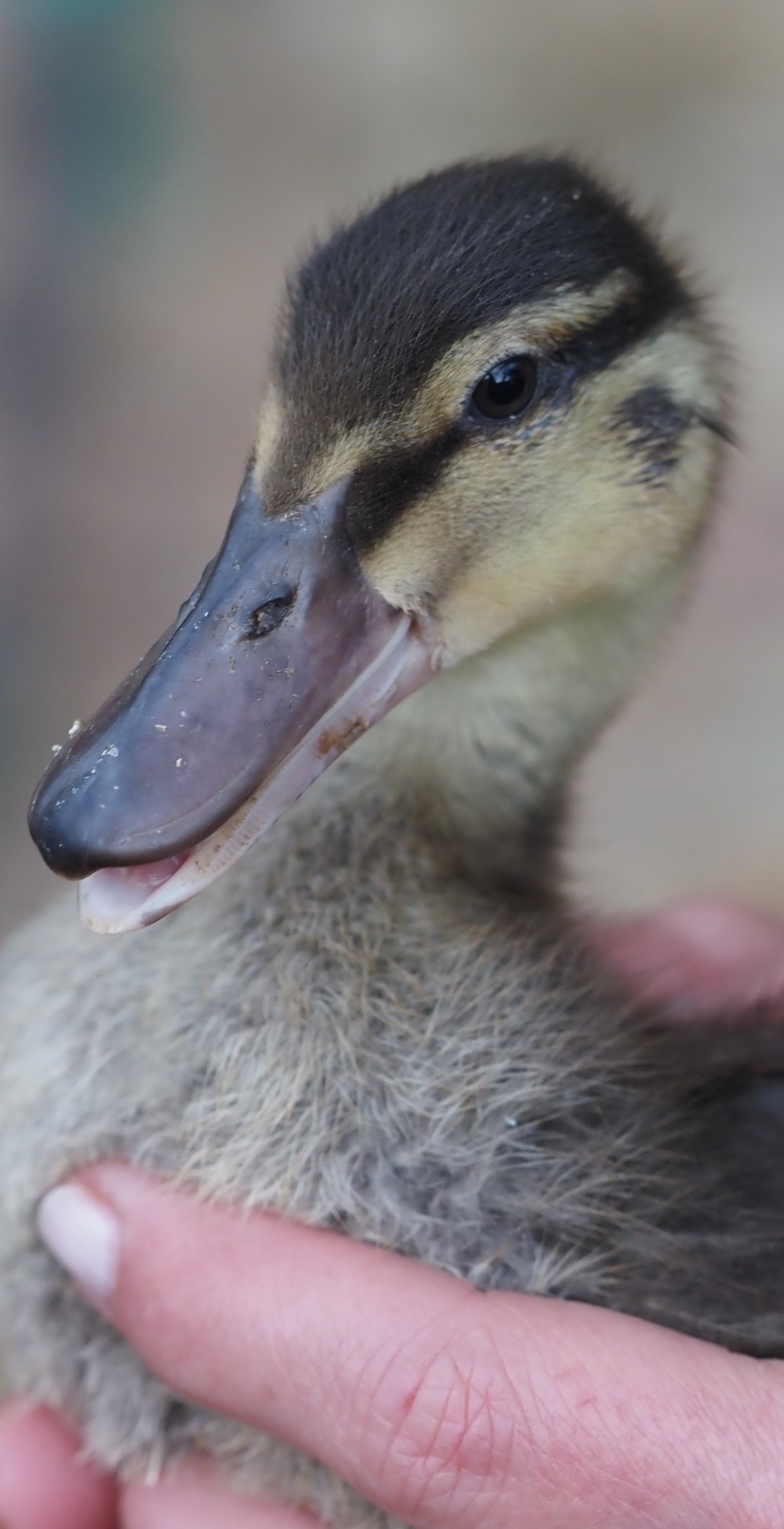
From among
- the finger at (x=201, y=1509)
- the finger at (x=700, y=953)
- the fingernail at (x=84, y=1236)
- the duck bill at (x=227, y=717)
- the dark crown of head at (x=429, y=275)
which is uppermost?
the dark crown of head at (x=429, y=275)

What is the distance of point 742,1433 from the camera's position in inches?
34.1

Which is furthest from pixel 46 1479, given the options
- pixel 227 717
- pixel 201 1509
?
pixel 227 717

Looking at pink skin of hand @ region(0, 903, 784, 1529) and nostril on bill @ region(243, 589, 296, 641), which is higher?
nostril on bill @ region(243, 589, 296, 641)

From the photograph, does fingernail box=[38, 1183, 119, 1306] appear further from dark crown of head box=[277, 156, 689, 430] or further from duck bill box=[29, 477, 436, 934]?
dark crown of head box=[277, 156, 689, 430]

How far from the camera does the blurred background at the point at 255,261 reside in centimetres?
303

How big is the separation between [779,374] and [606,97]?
3.56 ft

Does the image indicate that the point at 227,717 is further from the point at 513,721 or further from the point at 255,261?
the point at 255,261

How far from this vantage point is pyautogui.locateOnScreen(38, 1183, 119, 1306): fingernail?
3.40 feet

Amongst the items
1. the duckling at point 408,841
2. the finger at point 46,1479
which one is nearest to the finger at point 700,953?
the duckling at point 408,841

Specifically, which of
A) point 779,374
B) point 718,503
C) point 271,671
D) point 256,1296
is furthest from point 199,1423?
point 779,374

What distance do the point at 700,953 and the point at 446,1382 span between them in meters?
1.07

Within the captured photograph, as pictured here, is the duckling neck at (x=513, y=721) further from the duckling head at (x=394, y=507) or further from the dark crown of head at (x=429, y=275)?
the dark crown of head at (x=429, y=275)

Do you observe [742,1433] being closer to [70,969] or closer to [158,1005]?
[158,1005]

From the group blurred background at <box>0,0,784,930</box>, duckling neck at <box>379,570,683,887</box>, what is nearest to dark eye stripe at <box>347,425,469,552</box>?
duckling neck at <box>379,570,683,887</box>
